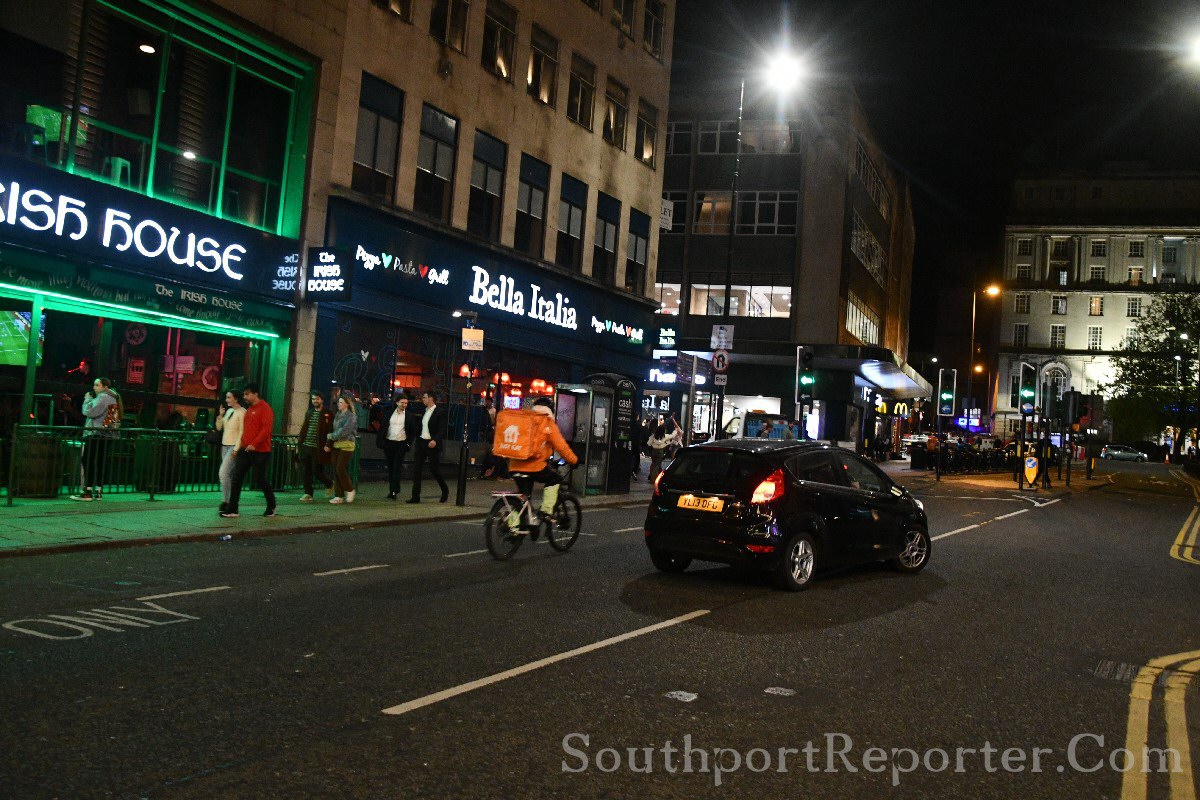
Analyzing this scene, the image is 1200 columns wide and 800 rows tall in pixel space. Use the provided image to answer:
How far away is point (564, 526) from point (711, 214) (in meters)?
41.1

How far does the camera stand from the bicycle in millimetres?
11969

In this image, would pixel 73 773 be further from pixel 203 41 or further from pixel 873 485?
pixel 203 41

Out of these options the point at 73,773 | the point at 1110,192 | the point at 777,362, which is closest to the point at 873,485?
the point at 73,773

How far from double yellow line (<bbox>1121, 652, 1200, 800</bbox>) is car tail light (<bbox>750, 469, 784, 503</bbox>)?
3.57m

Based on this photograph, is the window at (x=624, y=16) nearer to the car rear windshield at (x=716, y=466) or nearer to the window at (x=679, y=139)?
the window at (x=679, y=139)

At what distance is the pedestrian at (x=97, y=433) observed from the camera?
49.3ft

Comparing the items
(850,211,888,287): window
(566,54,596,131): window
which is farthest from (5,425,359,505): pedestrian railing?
(850,211,888,287): window

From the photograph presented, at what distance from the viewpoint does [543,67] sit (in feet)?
94.4

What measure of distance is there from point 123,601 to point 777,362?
45.6m

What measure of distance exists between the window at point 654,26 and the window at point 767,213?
58.9 feet

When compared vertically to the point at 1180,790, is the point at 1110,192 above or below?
above

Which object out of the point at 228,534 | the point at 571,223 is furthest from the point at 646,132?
the point at 228,534

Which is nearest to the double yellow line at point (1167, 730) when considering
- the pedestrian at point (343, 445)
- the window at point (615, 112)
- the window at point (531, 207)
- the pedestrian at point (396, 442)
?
the pedestrian at point (343, 445)

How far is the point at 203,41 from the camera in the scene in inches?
735
